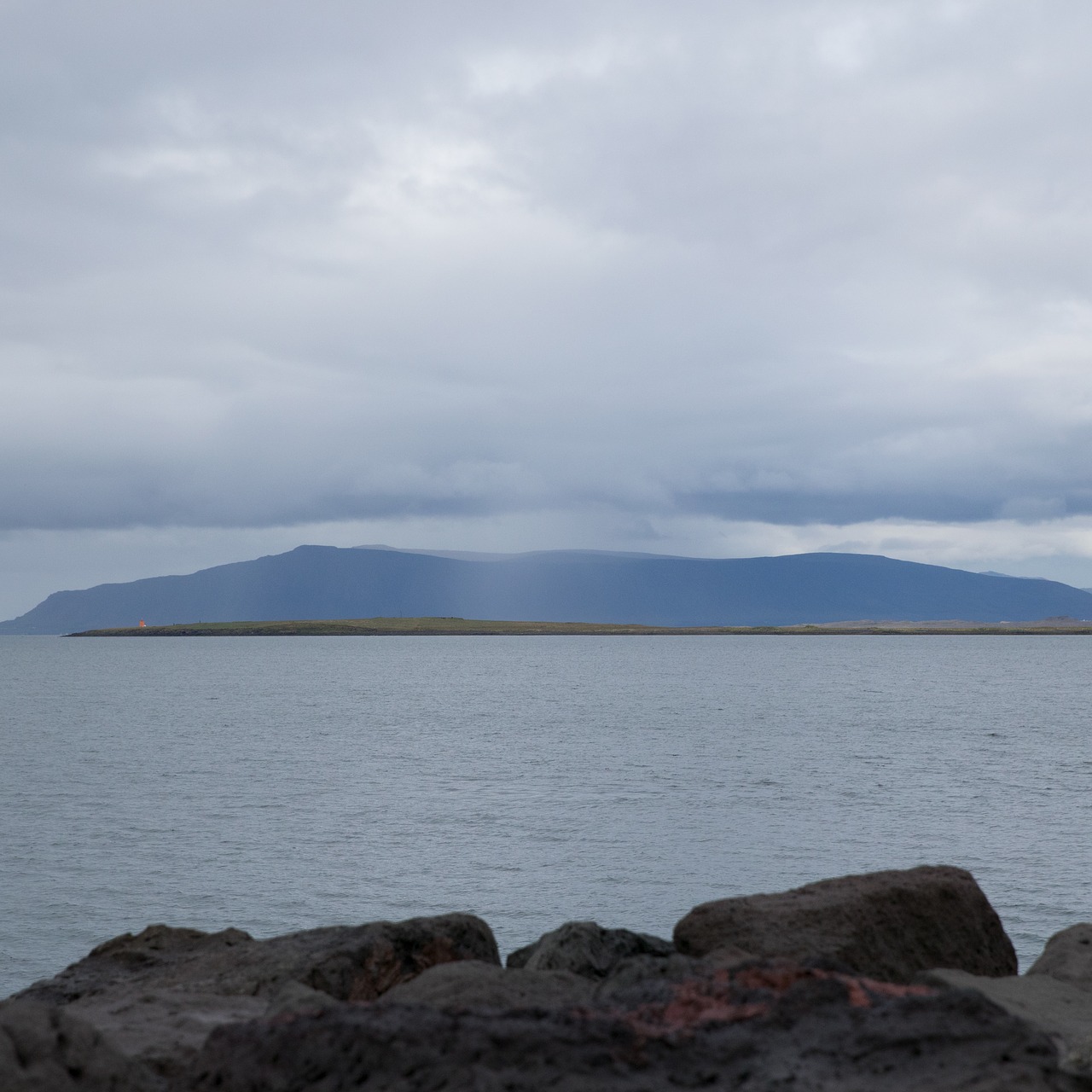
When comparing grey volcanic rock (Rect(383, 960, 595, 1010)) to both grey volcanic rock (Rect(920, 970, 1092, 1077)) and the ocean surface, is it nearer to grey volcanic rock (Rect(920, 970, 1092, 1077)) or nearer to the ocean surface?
grey volcanic rock (Rect(920, 970, 1092, 1077))

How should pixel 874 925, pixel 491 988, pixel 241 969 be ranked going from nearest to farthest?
pixel 491 988, pixel 241 969, pixel 874 925

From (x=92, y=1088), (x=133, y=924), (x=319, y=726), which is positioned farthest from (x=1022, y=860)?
(x=319, y=726)

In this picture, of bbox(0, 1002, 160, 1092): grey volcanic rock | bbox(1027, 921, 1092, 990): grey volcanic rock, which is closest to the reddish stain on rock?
bbox(0, 1002, 160, 1092): grey volcanic rock

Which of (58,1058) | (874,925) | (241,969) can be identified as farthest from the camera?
(874,925)

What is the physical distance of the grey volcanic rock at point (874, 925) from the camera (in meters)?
10.3

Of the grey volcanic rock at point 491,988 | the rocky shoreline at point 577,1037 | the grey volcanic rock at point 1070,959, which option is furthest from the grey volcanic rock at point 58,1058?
the grey volcanic rock at point 1070,959

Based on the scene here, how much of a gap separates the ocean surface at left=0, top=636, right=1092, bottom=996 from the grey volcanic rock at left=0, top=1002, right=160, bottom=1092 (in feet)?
40.6

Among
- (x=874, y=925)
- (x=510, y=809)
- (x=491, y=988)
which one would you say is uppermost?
(x=491, y=988)

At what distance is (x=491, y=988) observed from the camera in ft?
23.3

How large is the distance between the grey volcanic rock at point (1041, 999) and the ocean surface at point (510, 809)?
25.4 feet

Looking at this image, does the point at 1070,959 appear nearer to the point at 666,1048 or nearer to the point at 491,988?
the point at 491,988

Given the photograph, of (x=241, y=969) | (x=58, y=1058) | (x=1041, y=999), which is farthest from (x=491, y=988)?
(x=1041, y=999)

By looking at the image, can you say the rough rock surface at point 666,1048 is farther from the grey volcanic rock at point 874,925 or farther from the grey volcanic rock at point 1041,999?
the grey volcanic rock at point 874,925

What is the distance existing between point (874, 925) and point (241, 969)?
6.06 m
